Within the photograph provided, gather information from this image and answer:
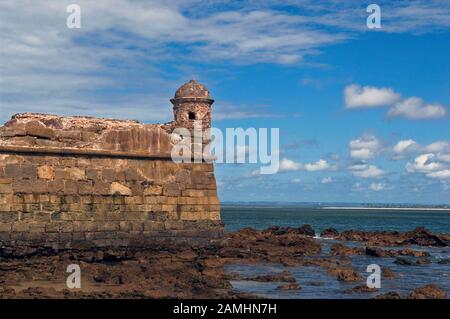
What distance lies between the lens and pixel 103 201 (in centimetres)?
1580

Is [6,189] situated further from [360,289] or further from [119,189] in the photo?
[360,289]

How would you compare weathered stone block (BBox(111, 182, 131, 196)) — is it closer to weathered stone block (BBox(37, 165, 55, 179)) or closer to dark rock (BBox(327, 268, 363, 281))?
weathered stone block (BBox(37, 165, 55, 179))

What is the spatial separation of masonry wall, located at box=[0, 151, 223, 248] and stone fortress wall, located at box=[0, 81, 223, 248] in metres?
0.02

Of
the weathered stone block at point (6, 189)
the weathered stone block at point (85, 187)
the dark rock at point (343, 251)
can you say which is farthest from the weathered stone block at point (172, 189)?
the dark rock at point (343, 251)

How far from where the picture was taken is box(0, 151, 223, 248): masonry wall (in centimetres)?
1459

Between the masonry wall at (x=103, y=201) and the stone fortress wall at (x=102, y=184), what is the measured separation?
22 millimetres

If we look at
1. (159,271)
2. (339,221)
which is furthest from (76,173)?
(339,221)

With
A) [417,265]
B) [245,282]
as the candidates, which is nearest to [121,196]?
[245,282]

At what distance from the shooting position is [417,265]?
747 inches

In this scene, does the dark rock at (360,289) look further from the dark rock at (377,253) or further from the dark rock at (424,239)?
the dark rock at (424,239)

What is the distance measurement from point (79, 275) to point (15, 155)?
10.4 ft

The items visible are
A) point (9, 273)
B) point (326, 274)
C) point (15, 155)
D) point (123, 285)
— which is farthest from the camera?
point (326, 274)

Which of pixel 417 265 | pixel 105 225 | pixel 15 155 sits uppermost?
pixel 15 155
